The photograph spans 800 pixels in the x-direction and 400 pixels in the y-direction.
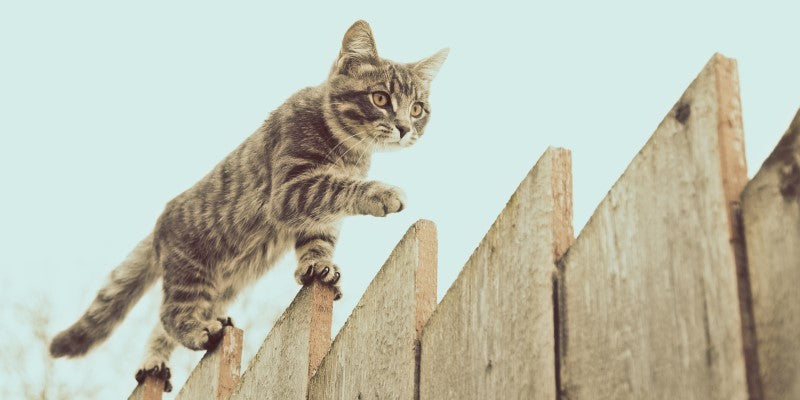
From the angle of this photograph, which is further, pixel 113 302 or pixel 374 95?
pixel 113 302

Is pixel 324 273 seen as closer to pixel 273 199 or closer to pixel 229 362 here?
pixel 229 362

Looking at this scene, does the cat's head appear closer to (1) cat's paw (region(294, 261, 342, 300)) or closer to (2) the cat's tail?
(1) cat's paw (region(294, 261, 342, 300))

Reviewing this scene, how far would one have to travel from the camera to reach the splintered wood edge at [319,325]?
1.95 m

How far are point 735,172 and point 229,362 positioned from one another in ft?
5.17

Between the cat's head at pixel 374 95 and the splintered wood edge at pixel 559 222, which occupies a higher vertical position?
the cat's head at pixel 374 95

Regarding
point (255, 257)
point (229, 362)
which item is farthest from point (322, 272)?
point (255, 257)

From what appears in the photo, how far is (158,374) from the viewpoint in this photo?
3.03 m

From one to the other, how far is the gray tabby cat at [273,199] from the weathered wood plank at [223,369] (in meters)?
0.91

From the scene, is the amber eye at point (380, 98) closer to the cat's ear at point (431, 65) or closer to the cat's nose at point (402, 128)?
the cat's nose at point (402, 128)

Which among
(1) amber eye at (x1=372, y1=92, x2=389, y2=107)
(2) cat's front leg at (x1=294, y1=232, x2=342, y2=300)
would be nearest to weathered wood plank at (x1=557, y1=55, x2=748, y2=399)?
(2) cat's front leg at (x1=294, y1=232, x2=342, y2=300)

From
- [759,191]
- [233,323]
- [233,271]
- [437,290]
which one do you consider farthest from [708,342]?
[233,271]

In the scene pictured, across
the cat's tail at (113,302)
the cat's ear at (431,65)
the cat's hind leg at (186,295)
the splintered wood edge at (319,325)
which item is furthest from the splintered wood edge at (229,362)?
the cat's ear at (431,65)

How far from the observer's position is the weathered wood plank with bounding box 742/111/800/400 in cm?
95

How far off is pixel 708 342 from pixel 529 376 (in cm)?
34
